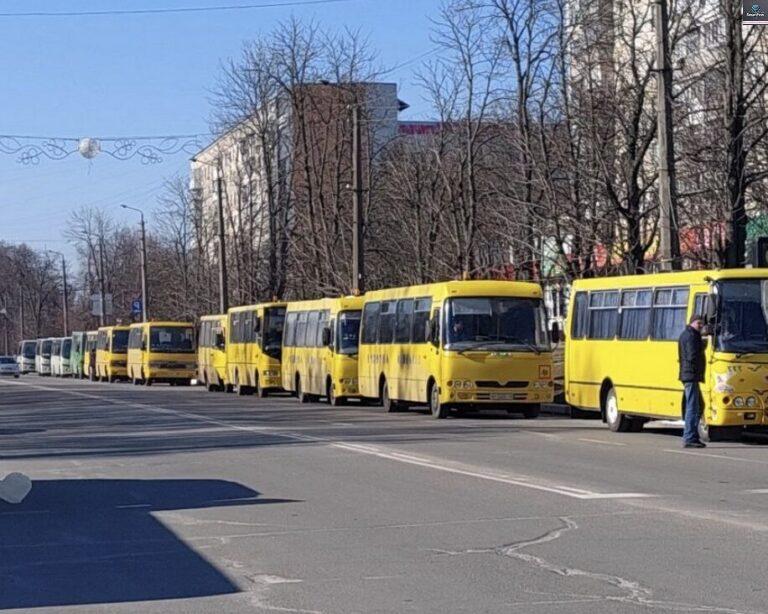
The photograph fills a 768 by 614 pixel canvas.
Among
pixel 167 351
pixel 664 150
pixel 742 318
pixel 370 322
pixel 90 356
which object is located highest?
pixel 664 150

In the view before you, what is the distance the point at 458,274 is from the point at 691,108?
32.6 feet

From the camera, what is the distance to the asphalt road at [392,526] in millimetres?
9539

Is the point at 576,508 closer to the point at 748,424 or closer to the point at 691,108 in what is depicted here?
the point at 748,424

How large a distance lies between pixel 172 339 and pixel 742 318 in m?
45.2

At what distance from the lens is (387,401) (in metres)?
33.8

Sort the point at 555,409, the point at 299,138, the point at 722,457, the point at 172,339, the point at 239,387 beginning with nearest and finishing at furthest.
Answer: the point at 722,457 → the point at 555,409 → the point at 239,387 → the point at 299,138 → the point at 172,339

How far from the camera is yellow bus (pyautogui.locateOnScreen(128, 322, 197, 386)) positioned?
6400cm

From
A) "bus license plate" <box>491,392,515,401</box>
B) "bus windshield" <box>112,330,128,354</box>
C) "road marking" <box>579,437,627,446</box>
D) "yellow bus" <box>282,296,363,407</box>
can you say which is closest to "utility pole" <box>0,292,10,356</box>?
"bus windshield" <box>112,330,128,354</box>

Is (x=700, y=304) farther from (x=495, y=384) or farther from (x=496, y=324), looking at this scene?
(x=496, y=324)

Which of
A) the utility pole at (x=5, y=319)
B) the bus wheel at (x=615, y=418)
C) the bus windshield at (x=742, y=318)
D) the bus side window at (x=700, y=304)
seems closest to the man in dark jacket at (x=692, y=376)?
the bus windshield at (x=742, y=318)

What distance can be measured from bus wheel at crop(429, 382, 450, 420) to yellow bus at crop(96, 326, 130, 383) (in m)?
44.8

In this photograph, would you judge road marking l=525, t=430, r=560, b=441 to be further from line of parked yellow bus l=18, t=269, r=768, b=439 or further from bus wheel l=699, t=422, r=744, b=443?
bus wheel l=699, t=422, r=744, b=443

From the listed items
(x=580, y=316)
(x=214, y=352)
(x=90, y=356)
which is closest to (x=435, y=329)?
(x=580, y=316)

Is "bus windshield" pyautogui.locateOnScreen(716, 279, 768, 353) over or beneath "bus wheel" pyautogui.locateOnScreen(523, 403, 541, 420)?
over
